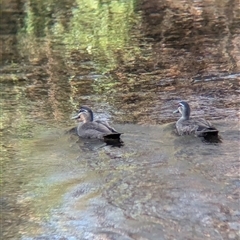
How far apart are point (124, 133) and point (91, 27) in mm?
10106

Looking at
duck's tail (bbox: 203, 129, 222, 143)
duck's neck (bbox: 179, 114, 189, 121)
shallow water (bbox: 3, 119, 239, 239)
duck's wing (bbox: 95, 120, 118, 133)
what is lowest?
shallow water (bbox: 3, 119, 239, 239)

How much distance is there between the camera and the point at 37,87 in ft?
43.2

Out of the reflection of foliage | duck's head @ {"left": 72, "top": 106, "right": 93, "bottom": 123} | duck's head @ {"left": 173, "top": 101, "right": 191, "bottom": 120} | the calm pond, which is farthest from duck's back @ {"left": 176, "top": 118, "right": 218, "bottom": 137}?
the reflection of foliage

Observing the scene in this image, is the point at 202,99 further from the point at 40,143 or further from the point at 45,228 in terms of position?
the point at 45,228

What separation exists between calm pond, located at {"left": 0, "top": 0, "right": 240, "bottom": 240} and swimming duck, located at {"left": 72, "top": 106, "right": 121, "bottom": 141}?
0.14m

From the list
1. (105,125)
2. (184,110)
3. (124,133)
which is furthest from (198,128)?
(105,125)

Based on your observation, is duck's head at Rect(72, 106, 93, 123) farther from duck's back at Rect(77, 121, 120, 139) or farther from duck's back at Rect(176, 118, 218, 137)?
duck's back at Rect(176, 118, 218, 137)

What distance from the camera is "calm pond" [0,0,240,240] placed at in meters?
7.36

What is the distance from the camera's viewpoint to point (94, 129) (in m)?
9.98

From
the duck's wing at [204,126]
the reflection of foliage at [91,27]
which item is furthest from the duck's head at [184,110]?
the reflection of foliage at [91,27]

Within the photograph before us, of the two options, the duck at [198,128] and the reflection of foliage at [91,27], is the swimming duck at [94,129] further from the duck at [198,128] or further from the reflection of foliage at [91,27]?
the reflection of foliage at [91,27]

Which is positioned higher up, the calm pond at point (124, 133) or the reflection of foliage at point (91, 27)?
the reflection of foliage at point (91, 27)

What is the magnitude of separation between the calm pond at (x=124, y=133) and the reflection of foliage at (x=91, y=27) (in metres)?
0.08

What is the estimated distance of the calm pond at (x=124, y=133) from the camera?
7.36 metres
